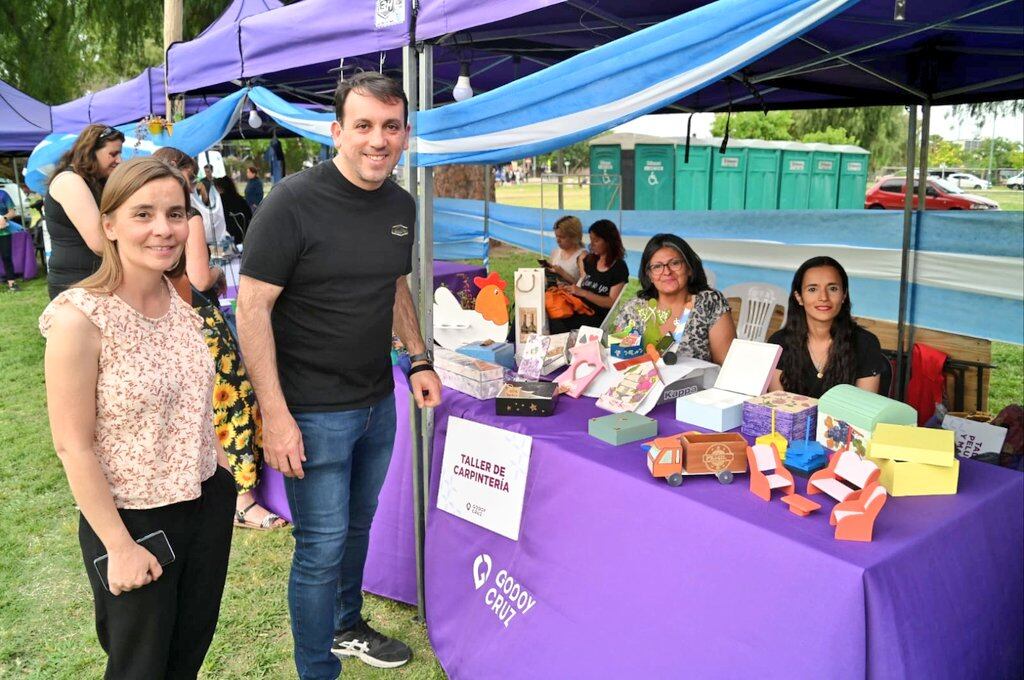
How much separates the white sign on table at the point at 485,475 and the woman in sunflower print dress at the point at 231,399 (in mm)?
938

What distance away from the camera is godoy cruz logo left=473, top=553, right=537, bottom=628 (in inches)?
76.4

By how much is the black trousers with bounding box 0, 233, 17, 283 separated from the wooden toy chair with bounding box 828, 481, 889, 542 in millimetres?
12050

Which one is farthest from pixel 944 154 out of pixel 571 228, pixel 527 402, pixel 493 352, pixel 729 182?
pixel 527 402

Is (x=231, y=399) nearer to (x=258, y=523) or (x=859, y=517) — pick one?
(x=258, y=523)

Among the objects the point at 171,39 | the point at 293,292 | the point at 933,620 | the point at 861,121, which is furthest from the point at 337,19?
the point at 861,121

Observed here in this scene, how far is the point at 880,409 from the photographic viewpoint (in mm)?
1660

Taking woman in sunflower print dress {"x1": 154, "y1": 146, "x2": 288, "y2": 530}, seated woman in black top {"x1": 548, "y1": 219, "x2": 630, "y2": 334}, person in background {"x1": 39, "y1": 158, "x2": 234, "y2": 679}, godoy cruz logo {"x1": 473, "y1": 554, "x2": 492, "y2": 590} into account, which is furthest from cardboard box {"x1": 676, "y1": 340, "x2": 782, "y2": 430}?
seated woman in black top {"x1": 548, "y1": 219, "x2": 630, "y2": 334}

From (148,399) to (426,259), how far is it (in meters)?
1.18

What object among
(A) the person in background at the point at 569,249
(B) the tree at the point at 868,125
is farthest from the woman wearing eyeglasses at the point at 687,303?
(B) the tree at the point at 868,125

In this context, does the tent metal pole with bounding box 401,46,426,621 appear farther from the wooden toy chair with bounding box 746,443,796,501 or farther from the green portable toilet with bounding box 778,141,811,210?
the green portable toilet with bounding box 778,141,811,210

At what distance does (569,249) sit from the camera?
5707mm

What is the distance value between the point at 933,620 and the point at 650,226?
842cm

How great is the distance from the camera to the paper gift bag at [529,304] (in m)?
2.83

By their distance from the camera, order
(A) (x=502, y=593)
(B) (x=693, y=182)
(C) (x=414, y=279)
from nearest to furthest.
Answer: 1. (A) (x=502, y=593)
2. (C) (x=414, y=279)
3. (B) (x=693, y=182)
